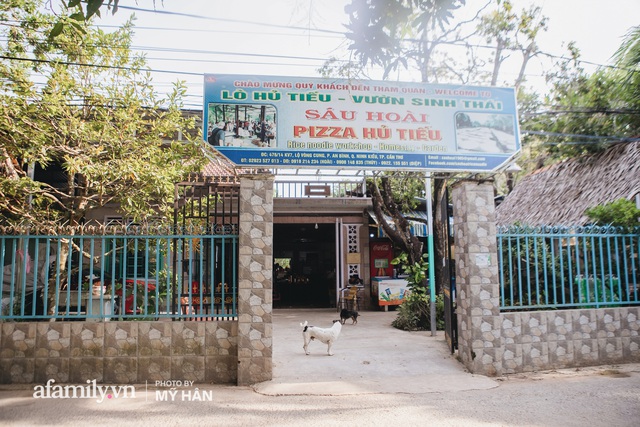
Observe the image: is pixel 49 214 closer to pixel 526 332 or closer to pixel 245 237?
pixel 245 237

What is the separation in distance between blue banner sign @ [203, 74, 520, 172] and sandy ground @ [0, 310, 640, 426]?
120 inches

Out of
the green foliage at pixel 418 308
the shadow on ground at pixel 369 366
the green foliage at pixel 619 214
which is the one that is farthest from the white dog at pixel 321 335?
the green foliage at pixel 619 214

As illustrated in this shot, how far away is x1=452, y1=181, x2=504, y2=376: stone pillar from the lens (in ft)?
19.6

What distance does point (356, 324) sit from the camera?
34.7 feet

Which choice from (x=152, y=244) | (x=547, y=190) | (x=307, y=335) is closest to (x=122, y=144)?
(x=152, y=244)

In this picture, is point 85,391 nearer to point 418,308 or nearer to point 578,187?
point 418,308

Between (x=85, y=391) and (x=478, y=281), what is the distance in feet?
18.1

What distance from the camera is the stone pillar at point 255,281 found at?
5543 mm

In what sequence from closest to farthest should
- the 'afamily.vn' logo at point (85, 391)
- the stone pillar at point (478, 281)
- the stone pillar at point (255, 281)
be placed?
the 'afamily.vn' logo at point (85, 391)
the stone pillar at point (255, 281)
the stone pillar at point (478, 281)

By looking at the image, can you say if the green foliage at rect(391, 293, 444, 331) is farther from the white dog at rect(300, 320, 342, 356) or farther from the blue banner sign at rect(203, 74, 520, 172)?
the blue banner sign at rect(203, 74, 520, 172)

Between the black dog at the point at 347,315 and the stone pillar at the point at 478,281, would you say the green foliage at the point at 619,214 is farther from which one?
the black dog at the point at 347,315


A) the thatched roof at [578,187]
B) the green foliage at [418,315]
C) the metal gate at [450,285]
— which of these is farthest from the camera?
the green foliage at [418,315]

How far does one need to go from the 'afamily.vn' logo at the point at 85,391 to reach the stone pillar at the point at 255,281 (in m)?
1.44

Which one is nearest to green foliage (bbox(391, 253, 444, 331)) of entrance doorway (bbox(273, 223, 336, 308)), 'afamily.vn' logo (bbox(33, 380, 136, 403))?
'afamily.vn' logo (bbox(33, 380, 136, 403))
